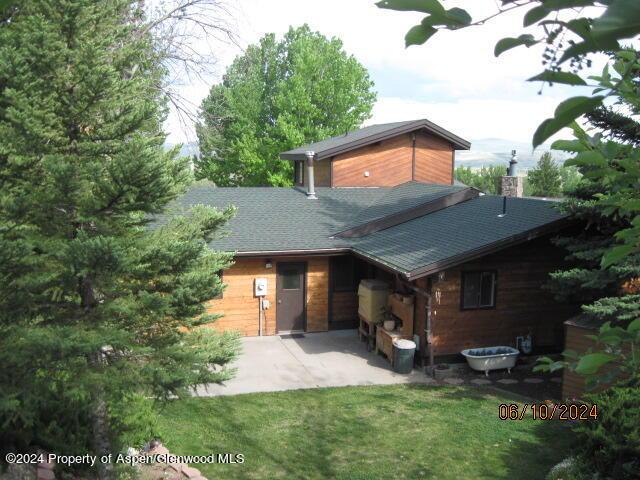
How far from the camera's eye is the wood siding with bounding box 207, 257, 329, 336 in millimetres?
15977

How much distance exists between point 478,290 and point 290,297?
5405mm

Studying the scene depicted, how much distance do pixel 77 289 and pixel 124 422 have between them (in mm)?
2137

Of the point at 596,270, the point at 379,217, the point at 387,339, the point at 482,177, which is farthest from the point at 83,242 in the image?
the point at 482,177

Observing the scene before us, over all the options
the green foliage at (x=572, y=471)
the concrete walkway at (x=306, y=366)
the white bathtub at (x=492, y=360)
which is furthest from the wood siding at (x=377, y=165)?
the green foliage at (x=572, y=471)

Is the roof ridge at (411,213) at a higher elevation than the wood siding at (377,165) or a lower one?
lower

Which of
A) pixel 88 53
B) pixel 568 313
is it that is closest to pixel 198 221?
pixel 88 53

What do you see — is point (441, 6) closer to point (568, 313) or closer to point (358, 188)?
point (568, 313)

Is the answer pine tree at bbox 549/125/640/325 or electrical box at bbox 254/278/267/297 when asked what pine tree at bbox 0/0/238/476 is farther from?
electrical box at bbox 254/278/267/297

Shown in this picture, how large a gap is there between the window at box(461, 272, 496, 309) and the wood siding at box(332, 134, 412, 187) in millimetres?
8653

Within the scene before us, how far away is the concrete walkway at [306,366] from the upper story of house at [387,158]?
7422 millimetres

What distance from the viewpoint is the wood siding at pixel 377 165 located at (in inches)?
852

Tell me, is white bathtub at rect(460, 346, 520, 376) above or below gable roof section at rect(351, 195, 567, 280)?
below
